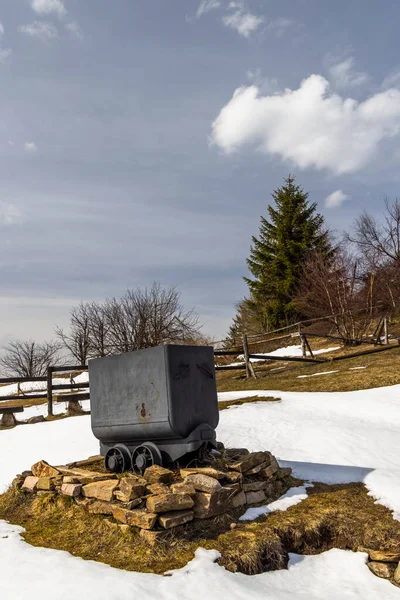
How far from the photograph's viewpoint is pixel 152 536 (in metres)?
4.04

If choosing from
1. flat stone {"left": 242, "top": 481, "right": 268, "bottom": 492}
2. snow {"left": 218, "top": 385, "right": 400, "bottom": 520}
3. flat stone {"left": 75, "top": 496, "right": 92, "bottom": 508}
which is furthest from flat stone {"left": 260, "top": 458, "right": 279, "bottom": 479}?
flat stone {"left": 75, "top": 496, "right": 92, "bottom": 508}

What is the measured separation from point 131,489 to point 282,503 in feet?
5.76

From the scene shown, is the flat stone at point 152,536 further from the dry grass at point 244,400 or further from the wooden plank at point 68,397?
the wooden plank at point 68,397

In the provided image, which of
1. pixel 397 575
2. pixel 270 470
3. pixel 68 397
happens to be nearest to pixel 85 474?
pixel 270 470

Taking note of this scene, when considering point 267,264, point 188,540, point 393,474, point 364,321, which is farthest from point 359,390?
point 267,264

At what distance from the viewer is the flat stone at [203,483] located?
4559 mm

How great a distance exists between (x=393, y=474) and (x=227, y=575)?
321cm

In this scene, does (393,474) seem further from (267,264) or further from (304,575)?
(267,264)

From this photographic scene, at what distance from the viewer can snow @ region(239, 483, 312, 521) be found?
477 cm

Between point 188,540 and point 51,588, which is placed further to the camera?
point 188,540

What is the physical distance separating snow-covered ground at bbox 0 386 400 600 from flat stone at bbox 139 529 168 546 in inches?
15.5

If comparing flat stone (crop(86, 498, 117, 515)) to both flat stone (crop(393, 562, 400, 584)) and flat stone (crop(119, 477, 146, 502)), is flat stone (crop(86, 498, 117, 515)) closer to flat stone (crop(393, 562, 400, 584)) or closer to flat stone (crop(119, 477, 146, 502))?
flat stone (crop(119, 477, 146, 502))

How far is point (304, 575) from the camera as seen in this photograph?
3896 millimetres

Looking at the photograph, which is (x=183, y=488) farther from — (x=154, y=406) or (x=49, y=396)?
(x=49, y=396)
